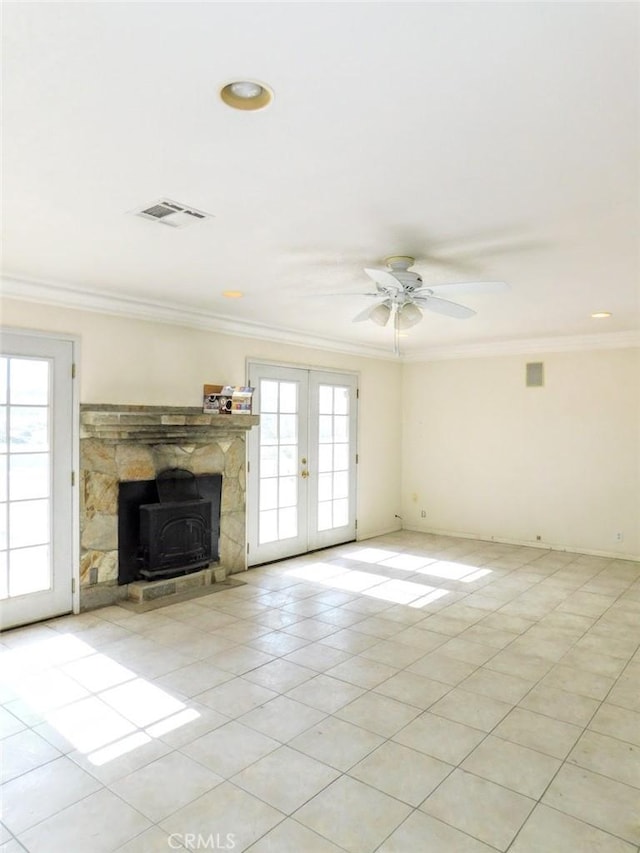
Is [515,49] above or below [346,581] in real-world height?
above

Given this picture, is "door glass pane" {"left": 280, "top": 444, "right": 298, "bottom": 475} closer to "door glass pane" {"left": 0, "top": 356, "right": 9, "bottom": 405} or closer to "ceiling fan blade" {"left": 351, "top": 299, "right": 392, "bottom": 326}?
"ceiling fan blade" {"left": 351, "top": 299, "right": 392, "bottom": 326}

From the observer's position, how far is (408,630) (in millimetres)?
3896

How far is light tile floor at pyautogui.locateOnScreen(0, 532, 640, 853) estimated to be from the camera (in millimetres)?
2004

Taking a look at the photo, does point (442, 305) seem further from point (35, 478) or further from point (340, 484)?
point (340, 484)

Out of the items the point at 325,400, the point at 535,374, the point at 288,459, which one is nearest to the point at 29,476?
the point at 288,459

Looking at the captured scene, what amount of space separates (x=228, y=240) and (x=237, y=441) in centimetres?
259

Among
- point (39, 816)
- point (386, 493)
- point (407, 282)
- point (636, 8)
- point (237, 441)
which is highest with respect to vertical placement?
point (636, 8)

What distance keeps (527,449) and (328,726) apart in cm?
473

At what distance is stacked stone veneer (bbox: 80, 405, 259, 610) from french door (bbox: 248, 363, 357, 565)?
635 mm

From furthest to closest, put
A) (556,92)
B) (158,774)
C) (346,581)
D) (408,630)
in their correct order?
1. (346,581)
2. (408,630)
3. (158,774)
4. (556,92)

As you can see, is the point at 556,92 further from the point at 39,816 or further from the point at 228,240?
the point at 39,816

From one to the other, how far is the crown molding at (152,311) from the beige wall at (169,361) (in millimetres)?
51

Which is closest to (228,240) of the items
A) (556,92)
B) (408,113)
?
(408,113)

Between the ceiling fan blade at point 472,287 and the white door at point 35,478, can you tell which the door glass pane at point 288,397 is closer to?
the white door at point 35,478
